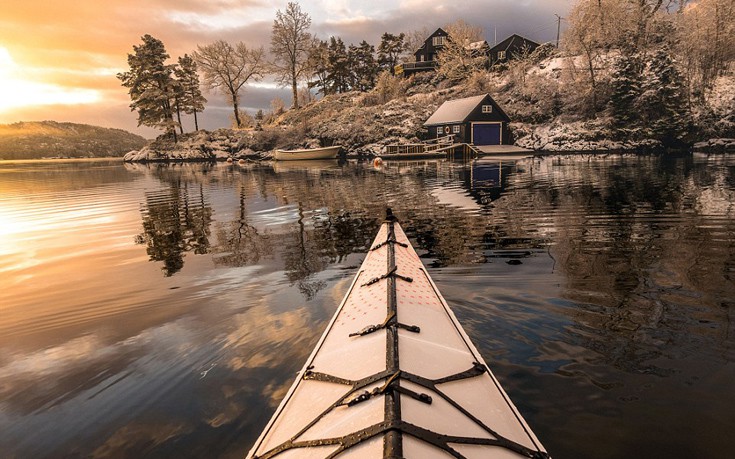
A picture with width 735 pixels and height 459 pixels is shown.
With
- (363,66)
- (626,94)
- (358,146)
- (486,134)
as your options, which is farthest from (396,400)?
(363,66)

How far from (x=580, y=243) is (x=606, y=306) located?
447cm

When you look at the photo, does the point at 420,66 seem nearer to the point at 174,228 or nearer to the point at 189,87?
the point at 189,87

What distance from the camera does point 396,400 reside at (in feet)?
8.91

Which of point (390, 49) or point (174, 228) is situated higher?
point (390, 49)

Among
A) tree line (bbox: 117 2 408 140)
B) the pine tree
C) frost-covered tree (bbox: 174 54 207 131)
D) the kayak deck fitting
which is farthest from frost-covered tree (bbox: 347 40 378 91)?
the kayak deck fitting

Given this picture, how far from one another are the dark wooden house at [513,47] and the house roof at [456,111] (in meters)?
25.3

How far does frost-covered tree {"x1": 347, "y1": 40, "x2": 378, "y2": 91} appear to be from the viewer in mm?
87875

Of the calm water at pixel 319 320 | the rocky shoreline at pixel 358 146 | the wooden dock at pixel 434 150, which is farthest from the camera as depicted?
the wooden dock at pixel 434 150

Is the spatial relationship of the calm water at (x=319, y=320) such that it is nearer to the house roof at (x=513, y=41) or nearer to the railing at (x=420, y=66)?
the house roof at (x=513, y=41)

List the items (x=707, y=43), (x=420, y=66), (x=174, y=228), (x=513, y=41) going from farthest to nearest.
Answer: (x=420, y=66), (x=513, y=41), (x=707, y=43), (x=174, y=228)

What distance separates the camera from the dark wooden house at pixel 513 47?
72.0 m

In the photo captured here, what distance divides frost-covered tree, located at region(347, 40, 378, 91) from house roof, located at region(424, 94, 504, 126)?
36.9 meters

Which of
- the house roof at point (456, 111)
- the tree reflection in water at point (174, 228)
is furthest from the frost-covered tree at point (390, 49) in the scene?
the tree reflection in water at point (174, 228)

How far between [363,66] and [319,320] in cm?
9222
